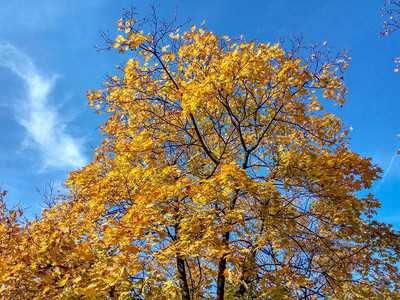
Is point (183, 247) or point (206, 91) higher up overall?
point (206, 91)

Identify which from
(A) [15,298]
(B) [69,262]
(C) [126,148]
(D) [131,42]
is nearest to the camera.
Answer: (A) [15,298]

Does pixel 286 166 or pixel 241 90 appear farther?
pixel 241 90

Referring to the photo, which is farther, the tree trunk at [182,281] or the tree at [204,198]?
the tree trunk at [182,281]

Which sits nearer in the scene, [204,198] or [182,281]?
[204,198]

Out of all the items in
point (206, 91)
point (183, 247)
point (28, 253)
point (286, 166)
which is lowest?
point (183, 247)

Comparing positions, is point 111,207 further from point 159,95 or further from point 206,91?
point 206,91

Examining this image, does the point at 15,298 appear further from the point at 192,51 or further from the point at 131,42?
the point at 192,51

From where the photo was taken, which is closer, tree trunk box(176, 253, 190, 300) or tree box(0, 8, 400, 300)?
tree box(0, 8, 400, 300)

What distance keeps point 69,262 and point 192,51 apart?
4.91 m

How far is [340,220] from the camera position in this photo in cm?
610

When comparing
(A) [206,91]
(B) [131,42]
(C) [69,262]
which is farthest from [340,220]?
(B) [131,42]

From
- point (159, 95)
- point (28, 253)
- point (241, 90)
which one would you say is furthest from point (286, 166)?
point (28, 253)

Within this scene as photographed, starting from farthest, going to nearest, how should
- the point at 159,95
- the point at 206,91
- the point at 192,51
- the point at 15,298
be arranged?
the point at 159,95, the point at 192,51, the point at 206,91, the point at 15,298

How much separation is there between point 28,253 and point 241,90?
5.55 meters
